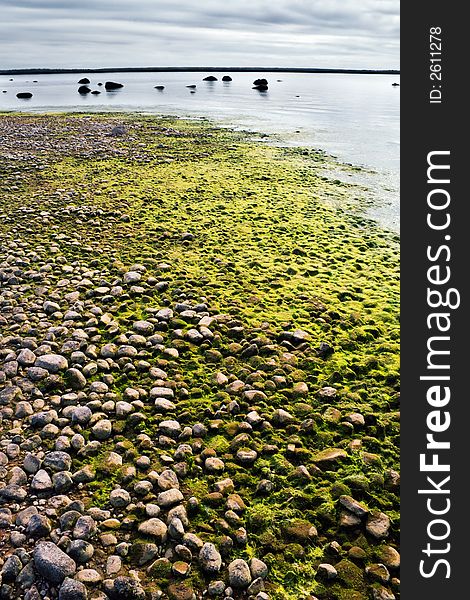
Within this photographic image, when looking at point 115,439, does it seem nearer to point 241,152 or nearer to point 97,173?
point 97,173

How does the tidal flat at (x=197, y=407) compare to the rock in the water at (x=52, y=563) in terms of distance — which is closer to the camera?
the rock in the water at (x=52, y=563)

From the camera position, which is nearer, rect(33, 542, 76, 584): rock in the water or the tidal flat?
rect(33, 542, 76, 584): rock in the water

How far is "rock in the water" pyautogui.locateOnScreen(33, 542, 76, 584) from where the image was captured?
3551mm

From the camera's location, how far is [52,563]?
360cm

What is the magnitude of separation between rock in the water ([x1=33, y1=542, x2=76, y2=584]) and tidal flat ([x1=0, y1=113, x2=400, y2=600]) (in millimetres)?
15

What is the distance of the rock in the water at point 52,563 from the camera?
11.6ft

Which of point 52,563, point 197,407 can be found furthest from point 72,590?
point 197,407

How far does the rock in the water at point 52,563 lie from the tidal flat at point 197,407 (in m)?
0.02

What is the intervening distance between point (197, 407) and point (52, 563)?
93.6 inches

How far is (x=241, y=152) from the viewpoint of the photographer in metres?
22.4

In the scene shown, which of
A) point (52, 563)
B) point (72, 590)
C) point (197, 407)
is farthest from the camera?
point (197, 407)

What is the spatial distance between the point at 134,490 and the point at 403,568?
2.48 metres

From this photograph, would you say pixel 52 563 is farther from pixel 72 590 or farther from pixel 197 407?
pixel 197 407

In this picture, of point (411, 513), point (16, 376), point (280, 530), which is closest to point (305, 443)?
point (280, 530)
